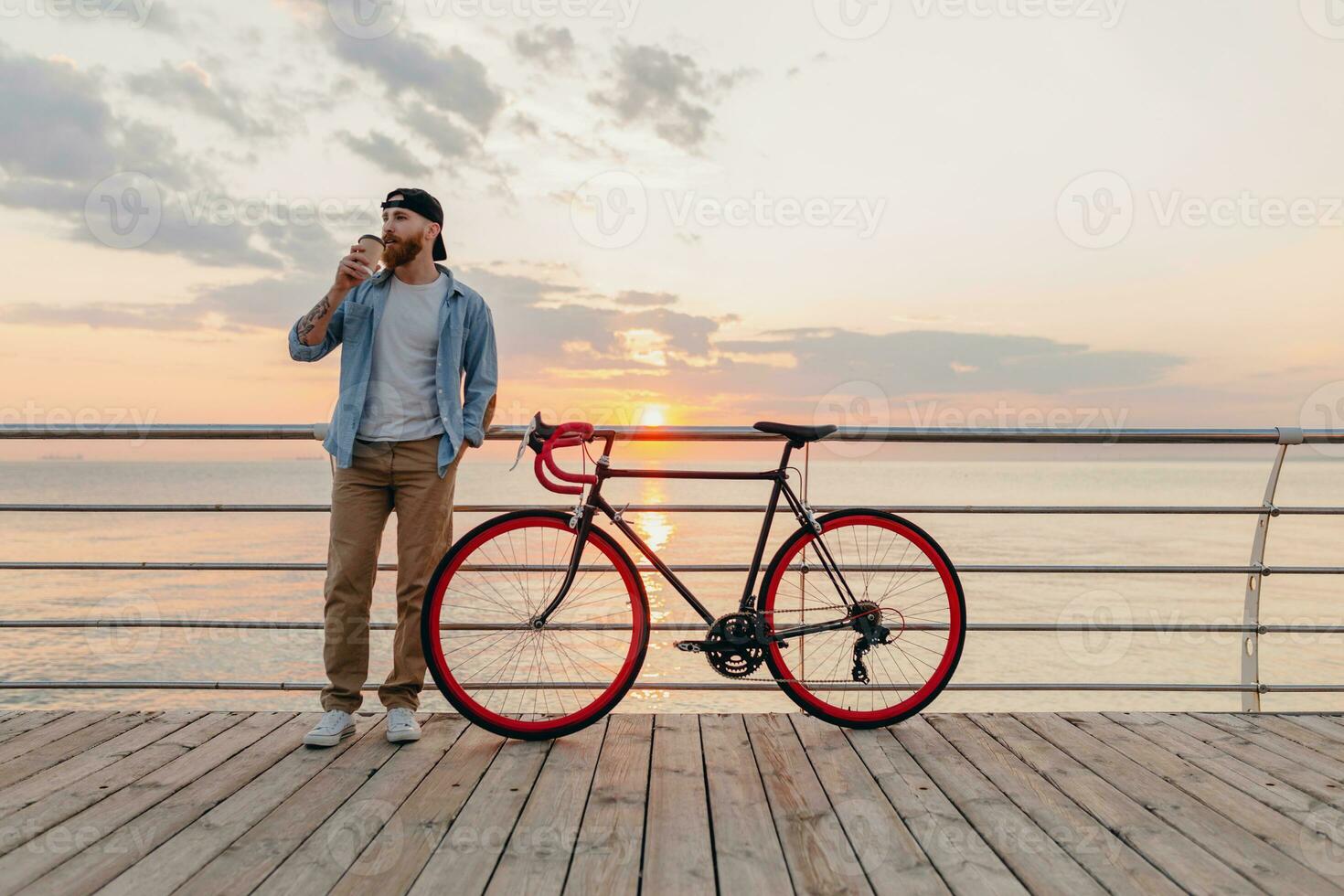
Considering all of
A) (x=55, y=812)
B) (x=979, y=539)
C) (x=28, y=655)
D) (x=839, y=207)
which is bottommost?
(x=28, y=655)

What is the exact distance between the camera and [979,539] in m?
27.3

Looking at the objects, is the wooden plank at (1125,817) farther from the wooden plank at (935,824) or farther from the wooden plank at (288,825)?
the wooden plank at (288,825)

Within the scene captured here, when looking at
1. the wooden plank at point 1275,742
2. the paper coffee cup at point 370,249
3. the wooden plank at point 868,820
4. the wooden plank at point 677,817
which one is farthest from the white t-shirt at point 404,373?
the wooden plank at point 1275,742

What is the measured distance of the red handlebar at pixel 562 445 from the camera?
2.79 meters

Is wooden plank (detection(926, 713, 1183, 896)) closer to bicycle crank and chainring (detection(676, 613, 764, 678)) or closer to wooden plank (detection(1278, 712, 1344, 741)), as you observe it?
bicycle crank and chainring (detection(676, 613, 764, 678))

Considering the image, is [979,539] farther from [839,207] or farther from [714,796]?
[714,796]

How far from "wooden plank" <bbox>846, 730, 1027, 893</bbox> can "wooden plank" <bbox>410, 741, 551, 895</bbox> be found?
95 centimetres

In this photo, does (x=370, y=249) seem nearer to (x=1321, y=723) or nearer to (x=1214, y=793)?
(x=1214, y=793)

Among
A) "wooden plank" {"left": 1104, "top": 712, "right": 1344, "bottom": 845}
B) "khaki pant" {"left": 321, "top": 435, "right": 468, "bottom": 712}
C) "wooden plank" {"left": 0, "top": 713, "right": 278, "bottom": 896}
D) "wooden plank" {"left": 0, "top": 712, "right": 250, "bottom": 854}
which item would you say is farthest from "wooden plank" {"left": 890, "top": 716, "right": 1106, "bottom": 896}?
"wooden plank" {"left": 0, "top": 712, "right": 250, "bottom": 854}

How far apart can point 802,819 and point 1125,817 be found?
0.80 meters

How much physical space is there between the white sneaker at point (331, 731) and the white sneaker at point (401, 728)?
0.14 metres

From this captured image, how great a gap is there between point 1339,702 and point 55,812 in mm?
21270

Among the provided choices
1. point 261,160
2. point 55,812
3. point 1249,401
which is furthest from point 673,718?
point 1249,401
